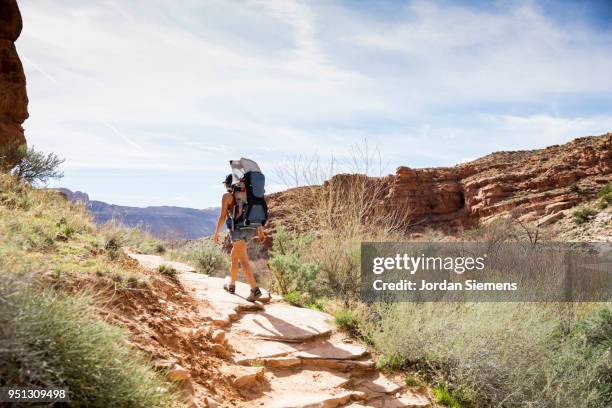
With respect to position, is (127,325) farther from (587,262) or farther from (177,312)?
(587,262)

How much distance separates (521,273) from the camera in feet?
29.3

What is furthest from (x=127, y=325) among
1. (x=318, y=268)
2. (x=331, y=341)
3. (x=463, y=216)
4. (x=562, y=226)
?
(x=463, y=216)

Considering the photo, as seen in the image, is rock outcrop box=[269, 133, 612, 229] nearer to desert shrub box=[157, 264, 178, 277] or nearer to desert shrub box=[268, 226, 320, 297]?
desert shrub box=[268, 226, 320, 297]

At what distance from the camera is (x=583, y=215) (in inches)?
1152

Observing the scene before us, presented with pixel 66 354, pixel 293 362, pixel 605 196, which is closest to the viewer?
pixel 66 354

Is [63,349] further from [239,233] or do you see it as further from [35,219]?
[35,219]

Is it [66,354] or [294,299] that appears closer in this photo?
[66,354]

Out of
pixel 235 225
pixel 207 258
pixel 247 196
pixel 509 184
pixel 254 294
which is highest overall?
pixel 509 184

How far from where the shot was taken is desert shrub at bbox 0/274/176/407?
2.51 meters

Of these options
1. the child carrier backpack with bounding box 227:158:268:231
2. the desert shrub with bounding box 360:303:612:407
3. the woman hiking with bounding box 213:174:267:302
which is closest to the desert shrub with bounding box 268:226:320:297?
the woman hiking with bounding box 213:174:267:302

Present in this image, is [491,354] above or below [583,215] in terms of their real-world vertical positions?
below

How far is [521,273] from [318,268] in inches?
162

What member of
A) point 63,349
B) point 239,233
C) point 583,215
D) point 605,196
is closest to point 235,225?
point 239,233

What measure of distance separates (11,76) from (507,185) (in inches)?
1587
